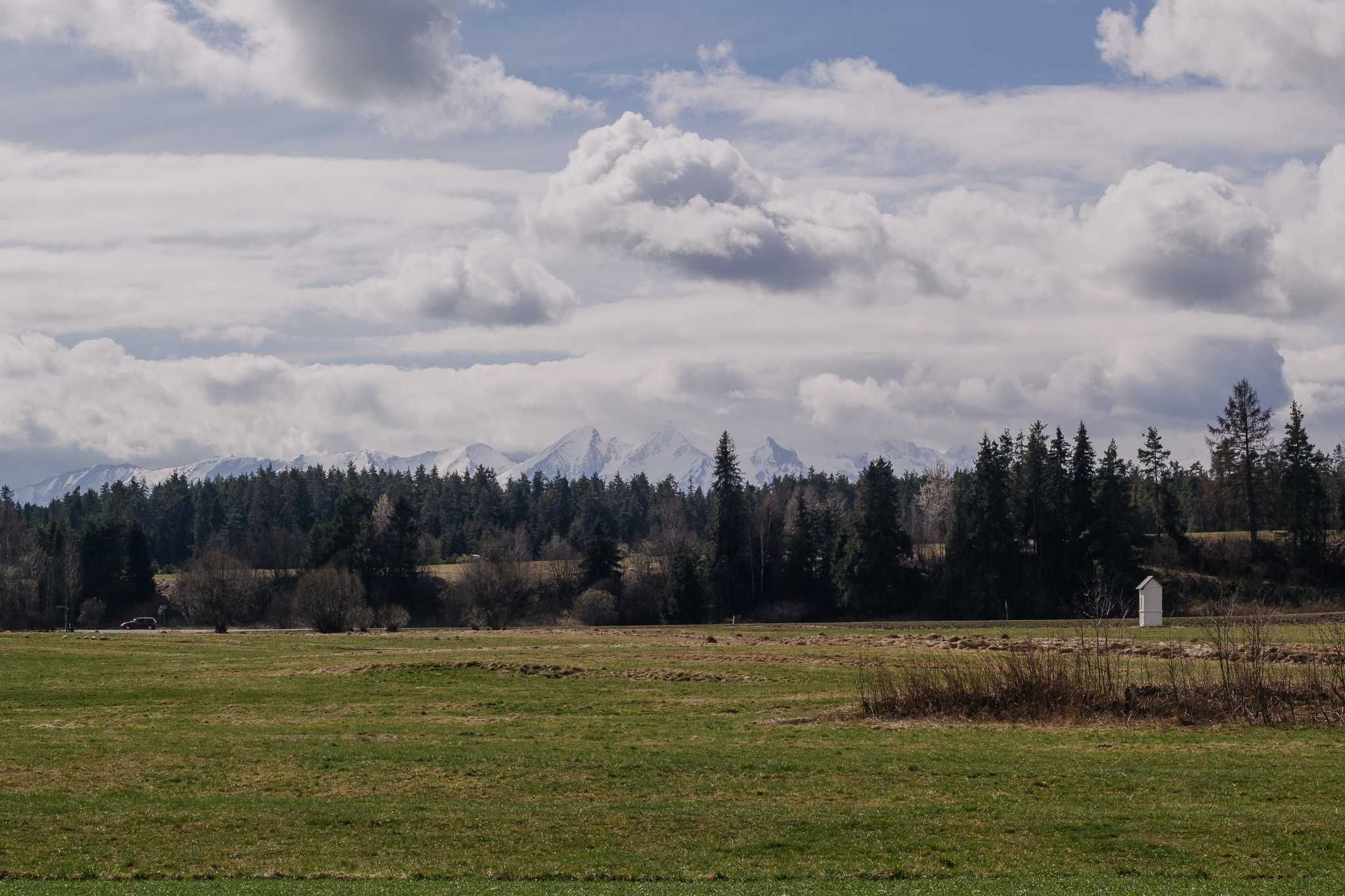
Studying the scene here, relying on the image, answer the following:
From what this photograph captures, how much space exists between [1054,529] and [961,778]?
345ft

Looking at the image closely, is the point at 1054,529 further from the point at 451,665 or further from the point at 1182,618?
the point at 451,665

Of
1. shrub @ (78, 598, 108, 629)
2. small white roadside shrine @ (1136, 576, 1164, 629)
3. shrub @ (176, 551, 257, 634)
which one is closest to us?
small white roadside shrine @ (1136, 576, 1164, 629)

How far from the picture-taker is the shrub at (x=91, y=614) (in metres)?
137

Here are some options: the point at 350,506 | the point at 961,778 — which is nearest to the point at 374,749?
the point at 961,778

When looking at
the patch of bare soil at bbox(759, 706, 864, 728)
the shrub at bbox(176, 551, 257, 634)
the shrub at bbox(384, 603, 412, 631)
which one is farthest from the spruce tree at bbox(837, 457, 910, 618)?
the patch of bare soil at bbox(759, 706, 864, 728)

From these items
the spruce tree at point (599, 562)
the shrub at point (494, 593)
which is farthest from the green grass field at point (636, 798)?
the spruce tree at point (599, 562)

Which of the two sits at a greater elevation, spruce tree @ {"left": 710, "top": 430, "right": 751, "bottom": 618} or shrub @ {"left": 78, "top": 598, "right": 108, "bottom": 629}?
spruce tree @ {"left": 710, "top": 430, "right": 751, "bottom": 618}

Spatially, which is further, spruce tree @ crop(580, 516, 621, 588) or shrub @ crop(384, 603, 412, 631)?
spruce tree @ crop(580, 516, 621, 588)

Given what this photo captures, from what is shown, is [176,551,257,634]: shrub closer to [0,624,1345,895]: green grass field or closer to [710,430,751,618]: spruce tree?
[710,430,751,618]: spruce tree

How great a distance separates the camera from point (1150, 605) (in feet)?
274

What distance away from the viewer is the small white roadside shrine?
272 feet

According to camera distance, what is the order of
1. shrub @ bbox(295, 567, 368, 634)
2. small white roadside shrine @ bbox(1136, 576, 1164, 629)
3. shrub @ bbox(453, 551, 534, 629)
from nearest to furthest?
1. small white roadside shrine @ bbox(1136, 576, 1164, 629)
2. shrub @ bbox(295, 567, 368, 634)
3. shrub @ bbox(453, 551, 534, 629)

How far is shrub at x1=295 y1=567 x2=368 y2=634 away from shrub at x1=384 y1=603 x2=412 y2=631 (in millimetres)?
3317

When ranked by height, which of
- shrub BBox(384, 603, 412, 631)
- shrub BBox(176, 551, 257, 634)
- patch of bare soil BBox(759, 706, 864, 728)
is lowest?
shrub BBox(384, 603, 412, 631)
